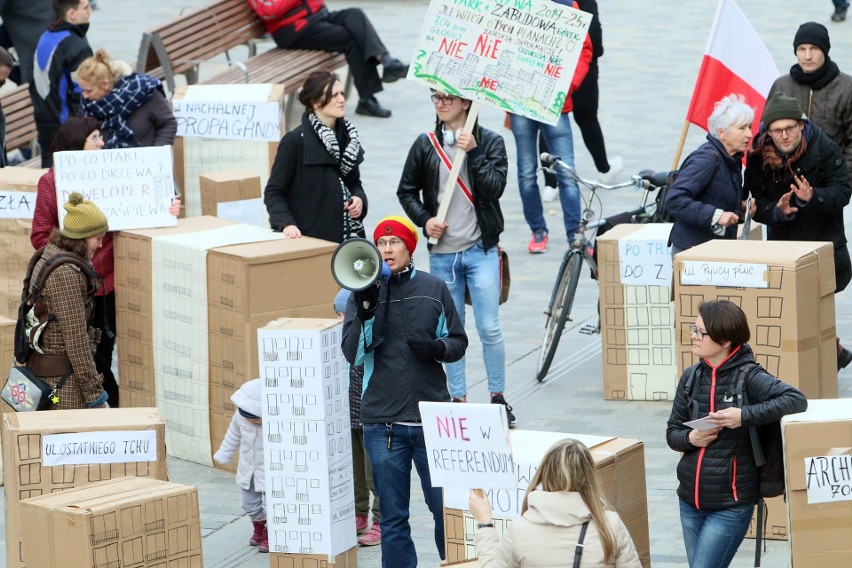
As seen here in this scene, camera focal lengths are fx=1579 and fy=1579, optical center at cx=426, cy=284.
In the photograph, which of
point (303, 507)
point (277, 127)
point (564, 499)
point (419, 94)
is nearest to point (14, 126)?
point (277, 127)

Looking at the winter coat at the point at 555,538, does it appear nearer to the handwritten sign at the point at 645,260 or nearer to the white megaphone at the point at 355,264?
the white megaphone at the point at 355,264

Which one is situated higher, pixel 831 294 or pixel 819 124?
pixel 819 124

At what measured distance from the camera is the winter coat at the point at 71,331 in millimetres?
7711

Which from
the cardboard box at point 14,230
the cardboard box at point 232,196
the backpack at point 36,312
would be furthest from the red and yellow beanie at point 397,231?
the cardboard box at point 14,230

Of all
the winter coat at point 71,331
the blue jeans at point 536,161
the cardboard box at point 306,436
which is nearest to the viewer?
the cardboard box at point 306,436

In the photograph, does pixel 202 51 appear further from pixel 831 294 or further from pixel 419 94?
pixel 831 294

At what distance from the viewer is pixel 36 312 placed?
779cm

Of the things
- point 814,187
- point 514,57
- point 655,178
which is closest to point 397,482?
point 514,57

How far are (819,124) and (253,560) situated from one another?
4.13 m

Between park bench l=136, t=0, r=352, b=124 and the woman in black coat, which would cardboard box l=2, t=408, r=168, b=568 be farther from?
park bench l=136, t=0, r=352, b=124

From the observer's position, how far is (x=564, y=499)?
16.2 feet

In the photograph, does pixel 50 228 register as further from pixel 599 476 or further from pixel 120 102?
pixel 599 476

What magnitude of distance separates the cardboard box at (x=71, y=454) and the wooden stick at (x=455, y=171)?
2220 millimetres

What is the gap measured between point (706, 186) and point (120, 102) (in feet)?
13.0
